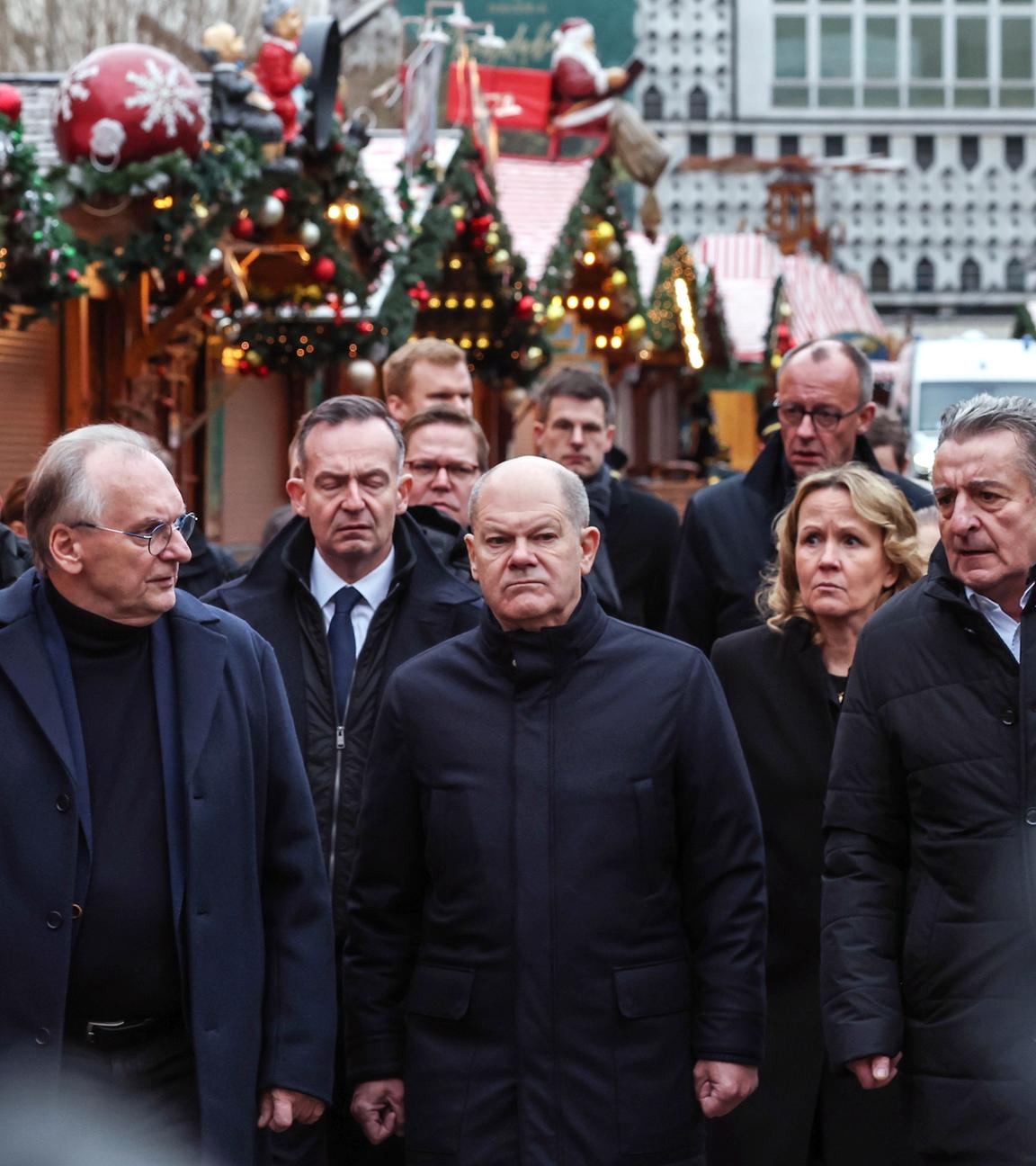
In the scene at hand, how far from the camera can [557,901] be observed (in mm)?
4707

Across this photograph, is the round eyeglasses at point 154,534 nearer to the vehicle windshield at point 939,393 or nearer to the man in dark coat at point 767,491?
the man in dark coat at point 767,491

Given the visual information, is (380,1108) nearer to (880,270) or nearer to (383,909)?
(383,909)

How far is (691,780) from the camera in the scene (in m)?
4.85

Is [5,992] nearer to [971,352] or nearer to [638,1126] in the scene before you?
[638,1126]

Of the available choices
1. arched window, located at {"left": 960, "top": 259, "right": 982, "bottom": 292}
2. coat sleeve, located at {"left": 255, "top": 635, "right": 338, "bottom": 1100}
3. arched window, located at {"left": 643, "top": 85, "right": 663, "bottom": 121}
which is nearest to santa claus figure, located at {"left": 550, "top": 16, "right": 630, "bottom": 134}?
coat sleeve, located at {"left": 255, "top": 635, "right": 338, "bottom": 1100}

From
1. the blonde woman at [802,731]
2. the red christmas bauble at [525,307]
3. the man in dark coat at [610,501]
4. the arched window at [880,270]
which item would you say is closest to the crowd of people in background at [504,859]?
the blonde woman at [802,731]

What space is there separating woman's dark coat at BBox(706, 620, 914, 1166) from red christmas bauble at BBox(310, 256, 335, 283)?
890 centimetres

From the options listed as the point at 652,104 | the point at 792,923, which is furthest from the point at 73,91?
the point at 652,104

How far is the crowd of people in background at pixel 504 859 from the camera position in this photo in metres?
4.45

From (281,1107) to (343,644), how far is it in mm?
1433

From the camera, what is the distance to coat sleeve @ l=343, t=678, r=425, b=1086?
4.93m

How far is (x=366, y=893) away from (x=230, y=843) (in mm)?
503

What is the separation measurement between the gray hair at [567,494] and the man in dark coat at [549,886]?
11mm

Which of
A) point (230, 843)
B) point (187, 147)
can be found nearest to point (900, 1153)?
point (230, 843)
